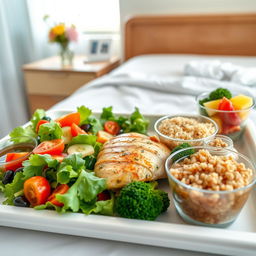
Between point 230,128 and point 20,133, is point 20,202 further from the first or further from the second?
point 230,128

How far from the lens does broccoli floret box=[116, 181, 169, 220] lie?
86 cm

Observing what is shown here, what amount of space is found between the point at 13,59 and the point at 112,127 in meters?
2.65

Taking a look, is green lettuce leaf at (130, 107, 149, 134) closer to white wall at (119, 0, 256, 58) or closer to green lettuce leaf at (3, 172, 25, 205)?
green lettuce leaf at (3, 172, 25, 205)

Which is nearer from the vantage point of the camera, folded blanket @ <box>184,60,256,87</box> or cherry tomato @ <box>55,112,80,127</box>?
cherry tomato @ <box>55,112,80,127</box>

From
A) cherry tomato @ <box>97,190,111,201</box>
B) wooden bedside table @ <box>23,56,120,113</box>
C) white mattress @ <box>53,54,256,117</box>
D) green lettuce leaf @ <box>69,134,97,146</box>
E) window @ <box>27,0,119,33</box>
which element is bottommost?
wooden bedside table @ <box>23,56,120,113</box>

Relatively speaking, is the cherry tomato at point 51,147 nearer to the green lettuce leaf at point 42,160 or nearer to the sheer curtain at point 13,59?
the green lettuce leaf at point 42,160

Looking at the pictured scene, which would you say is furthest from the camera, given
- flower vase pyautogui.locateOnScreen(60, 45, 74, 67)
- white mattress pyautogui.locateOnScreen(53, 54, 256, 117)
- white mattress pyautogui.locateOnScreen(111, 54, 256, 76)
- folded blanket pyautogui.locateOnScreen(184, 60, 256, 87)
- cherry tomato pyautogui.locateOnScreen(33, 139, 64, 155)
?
flower vase pyautogui.locateOnScreen(60, 45, 74, 67)

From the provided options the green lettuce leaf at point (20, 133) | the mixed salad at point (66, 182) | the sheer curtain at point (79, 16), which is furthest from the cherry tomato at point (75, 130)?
the sheer curtain at point (79, 16)

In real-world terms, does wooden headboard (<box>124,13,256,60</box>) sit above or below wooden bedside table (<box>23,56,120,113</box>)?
above

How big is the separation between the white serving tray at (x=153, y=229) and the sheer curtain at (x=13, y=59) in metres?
2.84

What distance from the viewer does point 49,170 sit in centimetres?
105

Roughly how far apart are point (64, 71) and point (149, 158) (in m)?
2.49

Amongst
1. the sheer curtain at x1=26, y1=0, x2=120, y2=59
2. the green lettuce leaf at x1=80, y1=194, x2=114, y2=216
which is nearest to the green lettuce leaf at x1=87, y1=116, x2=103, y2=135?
the green lettuce leaf at x1=80, y1=194, x2=114, y2=216

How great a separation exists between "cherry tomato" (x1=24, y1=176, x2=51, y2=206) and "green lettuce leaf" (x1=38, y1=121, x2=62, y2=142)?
0.82 feet
